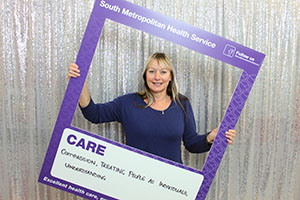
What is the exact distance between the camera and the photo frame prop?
1.12 metres

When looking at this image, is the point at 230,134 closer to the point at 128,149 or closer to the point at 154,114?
the point at 154,114

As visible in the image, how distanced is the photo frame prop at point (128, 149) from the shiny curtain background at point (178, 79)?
0.39m

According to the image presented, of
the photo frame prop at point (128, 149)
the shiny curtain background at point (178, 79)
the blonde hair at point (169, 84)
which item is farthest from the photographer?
the shiny curtain background at point (178, 79)

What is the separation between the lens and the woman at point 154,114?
1208 mm

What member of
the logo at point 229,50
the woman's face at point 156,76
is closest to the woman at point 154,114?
the woman's face at point 156,76

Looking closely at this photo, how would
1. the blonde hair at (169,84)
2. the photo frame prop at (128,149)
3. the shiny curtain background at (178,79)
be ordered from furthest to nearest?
the shiny curtain background at (178,79)
the blonde hair at (169,84)
the photo frame prop at (128,149)

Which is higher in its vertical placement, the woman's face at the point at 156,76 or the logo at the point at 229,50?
the logo at the point at 229,50

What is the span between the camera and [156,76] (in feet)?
3.98

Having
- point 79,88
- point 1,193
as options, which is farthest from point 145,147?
point 1,193

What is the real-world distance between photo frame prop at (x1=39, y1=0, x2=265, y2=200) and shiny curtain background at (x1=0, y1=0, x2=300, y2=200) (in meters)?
0.39

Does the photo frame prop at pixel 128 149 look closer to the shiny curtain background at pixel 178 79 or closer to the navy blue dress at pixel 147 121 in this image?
the navy blue dress at pixel 147 121

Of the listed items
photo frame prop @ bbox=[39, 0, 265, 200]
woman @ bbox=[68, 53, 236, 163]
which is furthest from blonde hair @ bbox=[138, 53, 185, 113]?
photo frame prop @ bbox=[39, 0, 265, 200]

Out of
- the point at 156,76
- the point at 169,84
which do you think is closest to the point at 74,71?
the point at 156,76

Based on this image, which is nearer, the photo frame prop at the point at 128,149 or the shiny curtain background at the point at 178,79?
the photo frame prop at the point at 128,149
